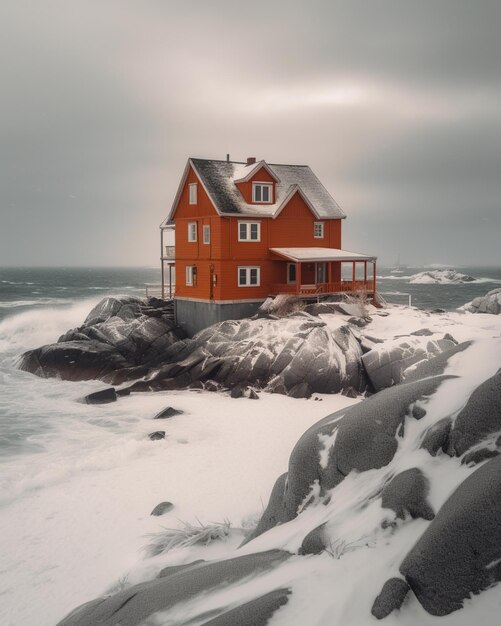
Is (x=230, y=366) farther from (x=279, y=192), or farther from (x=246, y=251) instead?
(x=279, y=192)

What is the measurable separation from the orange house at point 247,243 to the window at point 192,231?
2.5 inches

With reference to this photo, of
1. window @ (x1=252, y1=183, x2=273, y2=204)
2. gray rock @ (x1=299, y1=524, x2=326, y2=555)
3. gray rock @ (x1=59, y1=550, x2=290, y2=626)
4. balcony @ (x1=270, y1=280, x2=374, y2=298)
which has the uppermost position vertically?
window @ (x1=252, y1=183, x2=273, y2=204)

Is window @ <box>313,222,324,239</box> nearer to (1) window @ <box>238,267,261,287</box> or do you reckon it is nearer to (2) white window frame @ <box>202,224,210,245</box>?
(1) window @ <box>238,267,261,287</box>

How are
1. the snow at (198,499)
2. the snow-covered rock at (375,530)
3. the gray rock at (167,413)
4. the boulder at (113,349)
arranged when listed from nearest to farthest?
the snow-covered rock at (375,530) < the snow at (198,499) < the gray rock at (167,413) < the boulder at (113,349)

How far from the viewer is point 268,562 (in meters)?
8.00

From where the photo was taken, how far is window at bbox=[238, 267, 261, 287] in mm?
37375

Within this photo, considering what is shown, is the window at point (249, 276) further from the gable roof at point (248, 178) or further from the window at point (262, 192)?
the window at point (262, 192)

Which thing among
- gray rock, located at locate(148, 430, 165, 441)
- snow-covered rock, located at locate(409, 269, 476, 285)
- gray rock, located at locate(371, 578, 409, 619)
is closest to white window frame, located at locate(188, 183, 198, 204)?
gray rock, located at locate(148, 430, 165, 441)

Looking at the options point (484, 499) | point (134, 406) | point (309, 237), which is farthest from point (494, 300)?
point (484, 499)

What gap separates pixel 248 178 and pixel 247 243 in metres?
4.40

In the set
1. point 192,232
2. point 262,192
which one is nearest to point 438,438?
point 262,192

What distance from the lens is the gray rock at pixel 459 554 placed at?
20.9 ft

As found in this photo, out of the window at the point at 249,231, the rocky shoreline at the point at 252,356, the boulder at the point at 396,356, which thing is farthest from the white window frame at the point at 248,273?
the boulder at the point at 396,356

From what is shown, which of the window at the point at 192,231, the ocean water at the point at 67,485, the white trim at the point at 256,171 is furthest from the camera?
the window at the point at 192,231
